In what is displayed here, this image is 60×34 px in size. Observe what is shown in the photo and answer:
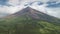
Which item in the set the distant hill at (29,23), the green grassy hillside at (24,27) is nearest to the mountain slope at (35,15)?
the distant hill at (29,23)

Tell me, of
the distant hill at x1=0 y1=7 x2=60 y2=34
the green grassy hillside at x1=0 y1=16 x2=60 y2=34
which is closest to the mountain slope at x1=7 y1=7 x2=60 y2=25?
the distant hill at x1=0 y1=7 x2=60 y2=34

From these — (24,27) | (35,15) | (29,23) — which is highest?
(35,15)

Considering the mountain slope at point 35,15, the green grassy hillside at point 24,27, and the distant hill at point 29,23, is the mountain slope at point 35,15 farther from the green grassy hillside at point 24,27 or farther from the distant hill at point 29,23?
the green grassy hillside at point 24,27

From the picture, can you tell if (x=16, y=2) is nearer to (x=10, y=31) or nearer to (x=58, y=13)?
(x=10, y=31)

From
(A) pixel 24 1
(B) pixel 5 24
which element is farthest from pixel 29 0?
(B) pixel 5 24

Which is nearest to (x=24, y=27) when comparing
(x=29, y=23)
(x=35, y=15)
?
(x=29, y=23)

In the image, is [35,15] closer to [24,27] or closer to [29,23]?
[29,23]

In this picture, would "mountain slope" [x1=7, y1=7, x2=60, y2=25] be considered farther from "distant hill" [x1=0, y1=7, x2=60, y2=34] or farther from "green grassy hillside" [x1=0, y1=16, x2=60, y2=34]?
"green grassy hillside" [x1=0, y1=16, x2=60, y2=34]

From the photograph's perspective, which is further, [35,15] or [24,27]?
[35,15]
